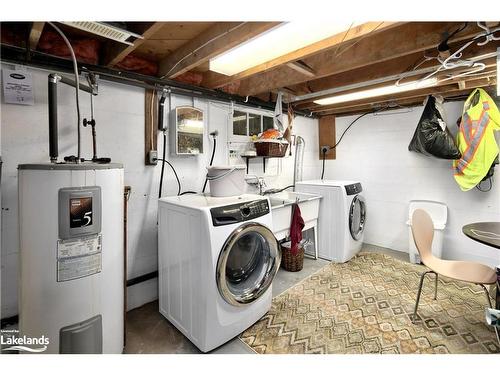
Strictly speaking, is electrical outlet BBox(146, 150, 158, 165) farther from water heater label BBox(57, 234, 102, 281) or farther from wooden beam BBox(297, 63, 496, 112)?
wooden beam BBox(297, 63, 496, 112)

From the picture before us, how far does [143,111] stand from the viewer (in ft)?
7.13

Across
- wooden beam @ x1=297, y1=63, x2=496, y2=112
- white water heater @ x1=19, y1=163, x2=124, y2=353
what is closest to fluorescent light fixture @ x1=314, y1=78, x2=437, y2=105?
wooden beam @ x1=297, y1=63, x2=496, y2=112

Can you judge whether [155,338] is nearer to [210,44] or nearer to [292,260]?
[292,260]

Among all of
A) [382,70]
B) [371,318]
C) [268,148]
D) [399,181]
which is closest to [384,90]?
[382,70]

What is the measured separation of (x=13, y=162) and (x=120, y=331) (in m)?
1.32

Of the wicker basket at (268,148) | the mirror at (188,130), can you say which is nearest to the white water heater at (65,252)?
the mirror at (188,130)

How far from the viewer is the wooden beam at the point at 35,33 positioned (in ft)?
4.40

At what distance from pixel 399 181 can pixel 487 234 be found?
1857mm

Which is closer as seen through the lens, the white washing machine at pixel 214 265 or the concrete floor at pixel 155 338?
the white washing machine at pixel 214 265

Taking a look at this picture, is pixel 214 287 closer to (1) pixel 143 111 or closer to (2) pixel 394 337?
(2) pixel 394 337

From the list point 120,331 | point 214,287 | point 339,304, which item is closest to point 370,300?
point 339,304

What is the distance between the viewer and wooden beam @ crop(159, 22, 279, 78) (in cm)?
143

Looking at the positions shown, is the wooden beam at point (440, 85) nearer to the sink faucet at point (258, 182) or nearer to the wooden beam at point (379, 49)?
the wooden beam at point (379, 49)

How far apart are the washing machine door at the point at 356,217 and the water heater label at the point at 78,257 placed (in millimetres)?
2766
